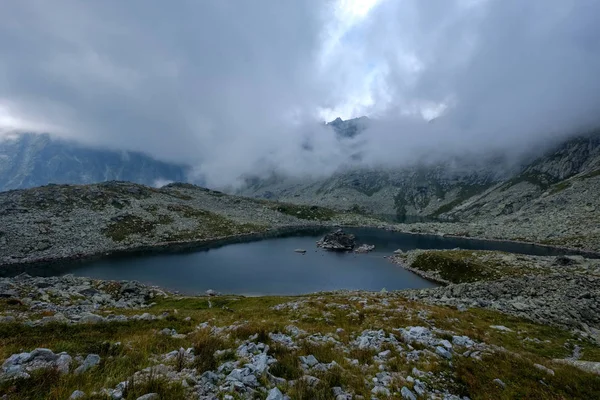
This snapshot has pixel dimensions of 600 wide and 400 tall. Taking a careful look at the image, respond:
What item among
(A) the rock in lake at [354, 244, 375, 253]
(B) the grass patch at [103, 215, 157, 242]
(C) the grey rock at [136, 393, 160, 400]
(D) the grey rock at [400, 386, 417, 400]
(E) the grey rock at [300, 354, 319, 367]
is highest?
(B) the grass patch at [103, 215, 157, 242]

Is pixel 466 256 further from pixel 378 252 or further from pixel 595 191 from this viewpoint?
pixel 595 191

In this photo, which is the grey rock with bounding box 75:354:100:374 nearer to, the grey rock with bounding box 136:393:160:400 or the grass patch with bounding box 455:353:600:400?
the grey rock with bounding box 136:393:160:400

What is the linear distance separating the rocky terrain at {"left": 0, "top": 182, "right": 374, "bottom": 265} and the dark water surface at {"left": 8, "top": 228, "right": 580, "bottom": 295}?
17.7m

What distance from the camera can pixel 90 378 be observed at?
24.4 ft

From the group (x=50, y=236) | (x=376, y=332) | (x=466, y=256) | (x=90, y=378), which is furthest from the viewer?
(x=50, y=236)

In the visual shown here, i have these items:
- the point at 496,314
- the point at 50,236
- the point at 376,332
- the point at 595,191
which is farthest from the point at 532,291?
the point at 595,191

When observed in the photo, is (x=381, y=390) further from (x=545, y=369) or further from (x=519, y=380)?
(x=545, y=369)

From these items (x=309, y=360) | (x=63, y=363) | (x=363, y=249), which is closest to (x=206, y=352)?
(x=309, y=360)

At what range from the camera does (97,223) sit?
116 metres

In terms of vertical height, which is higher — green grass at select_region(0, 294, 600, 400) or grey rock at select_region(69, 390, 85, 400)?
grey rock at select_region(69, 390, 85, 400)

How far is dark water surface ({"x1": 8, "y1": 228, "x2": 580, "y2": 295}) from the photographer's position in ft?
217

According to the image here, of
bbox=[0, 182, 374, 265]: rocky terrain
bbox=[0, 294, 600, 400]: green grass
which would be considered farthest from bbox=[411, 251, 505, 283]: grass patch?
bbox=[0, 182, 374, 265]: rocky terrain

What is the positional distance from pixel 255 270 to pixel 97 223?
79.2 m

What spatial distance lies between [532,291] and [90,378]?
5231 centimetres
